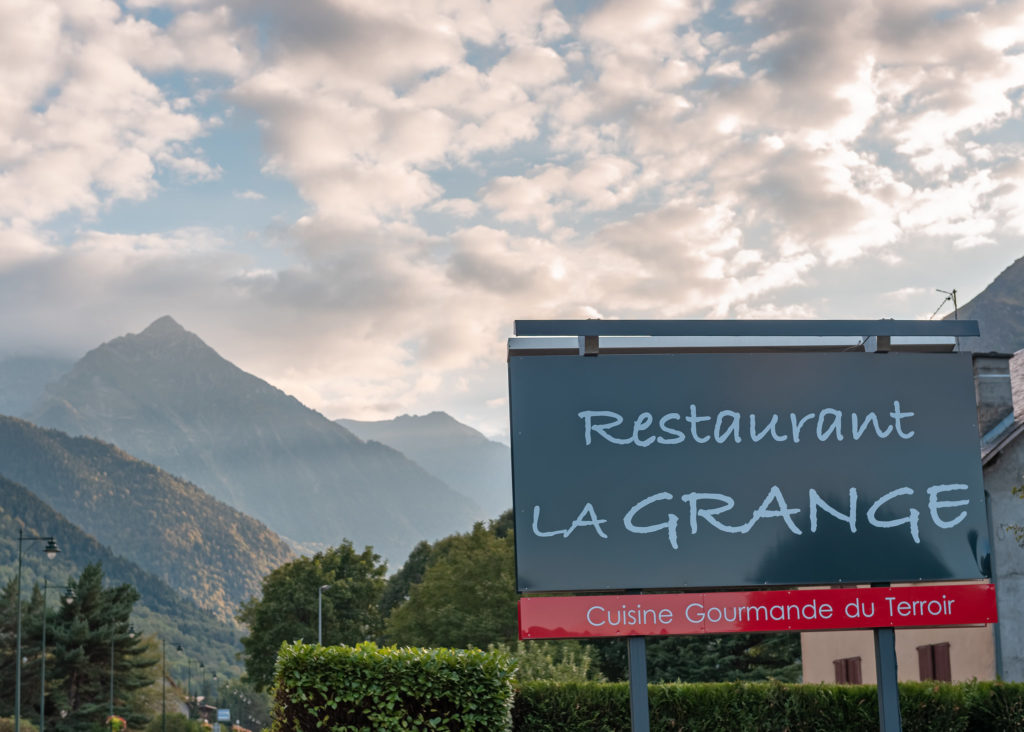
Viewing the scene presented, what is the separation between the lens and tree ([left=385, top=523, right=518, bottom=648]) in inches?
2653

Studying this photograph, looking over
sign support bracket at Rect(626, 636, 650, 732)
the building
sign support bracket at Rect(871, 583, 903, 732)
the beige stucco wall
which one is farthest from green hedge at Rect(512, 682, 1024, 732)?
the building

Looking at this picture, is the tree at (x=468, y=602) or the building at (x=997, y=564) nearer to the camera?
the building at (x=997, y=564)

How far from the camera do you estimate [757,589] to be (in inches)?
508

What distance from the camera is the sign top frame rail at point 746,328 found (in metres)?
13.1

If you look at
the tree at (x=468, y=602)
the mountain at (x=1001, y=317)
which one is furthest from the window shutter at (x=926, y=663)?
the mountain at (x=1001, y=317)

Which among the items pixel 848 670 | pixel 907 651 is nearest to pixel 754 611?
pixel 907 651

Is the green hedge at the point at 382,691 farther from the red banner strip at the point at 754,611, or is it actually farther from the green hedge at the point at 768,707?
the green hedge at the point at 768,707

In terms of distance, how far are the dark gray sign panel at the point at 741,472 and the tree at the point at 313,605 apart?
232 ft

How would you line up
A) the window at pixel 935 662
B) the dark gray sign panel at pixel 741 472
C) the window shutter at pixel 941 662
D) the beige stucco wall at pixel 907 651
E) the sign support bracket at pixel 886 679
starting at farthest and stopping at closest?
the window at pixel 935 662
the window shutter at pixel 941 662
the beige stucco wall at pixel 907 651
the sign support bracket at pixel 886 679
the dark gray sign panel at pixel 741 472

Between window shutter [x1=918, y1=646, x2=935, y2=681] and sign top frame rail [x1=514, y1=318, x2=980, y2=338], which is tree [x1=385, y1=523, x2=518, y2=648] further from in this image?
sign top frame rail [x1=514, y1=318, x2=980, y2=338]

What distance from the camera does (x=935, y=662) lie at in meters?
27.2

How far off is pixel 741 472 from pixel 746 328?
5.98 ft

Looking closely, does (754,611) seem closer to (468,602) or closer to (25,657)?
(468,602)

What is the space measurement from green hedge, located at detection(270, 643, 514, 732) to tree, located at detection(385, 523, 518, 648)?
5318 centimetres
